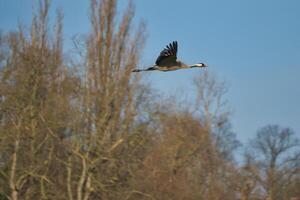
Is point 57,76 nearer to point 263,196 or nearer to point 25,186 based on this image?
point 25,186

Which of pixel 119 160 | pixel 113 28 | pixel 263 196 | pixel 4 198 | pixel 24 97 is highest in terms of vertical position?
pixel 113 28

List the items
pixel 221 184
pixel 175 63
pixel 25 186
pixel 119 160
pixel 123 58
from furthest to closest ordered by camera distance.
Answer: pixel 221 184 < pixel 123 58 < pixel 25 186 < pixel 119 160 < pixel 175 63

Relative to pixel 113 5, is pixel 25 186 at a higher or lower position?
lower

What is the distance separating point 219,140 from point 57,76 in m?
20.7

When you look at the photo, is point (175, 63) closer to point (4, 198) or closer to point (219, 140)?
point (4, 198)

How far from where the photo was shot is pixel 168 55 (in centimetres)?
1580

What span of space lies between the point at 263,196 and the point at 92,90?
614 inches

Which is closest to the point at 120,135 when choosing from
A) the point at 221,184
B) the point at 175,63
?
the point at 175,63

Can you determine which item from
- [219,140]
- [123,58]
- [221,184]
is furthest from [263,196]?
[123,58]

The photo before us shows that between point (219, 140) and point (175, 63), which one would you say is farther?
point (219, 140)

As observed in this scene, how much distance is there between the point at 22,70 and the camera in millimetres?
22141

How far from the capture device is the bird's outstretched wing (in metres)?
15.6

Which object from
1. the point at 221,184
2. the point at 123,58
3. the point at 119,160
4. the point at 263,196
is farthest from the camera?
the point at 263,196

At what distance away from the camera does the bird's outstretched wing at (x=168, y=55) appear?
51.1 ft
